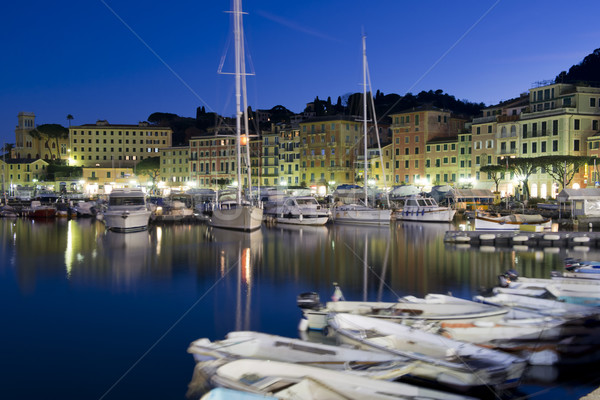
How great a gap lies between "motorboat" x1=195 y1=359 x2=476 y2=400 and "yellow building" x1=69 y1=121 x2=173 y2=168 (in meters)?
145

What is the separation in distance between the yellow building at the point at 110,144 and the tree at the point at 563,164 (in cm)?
10837

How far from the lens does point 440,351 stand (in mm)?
11648

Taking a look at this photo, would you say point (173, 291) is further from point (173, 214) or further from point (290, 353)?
point (173, 214)

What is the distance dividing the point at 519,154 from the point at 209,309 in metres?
61.7

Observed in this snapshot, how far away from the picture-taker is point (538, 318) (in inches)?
528

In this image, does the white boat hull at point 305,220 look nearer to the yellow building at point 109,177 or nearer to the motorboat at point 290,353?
the motorboat at point 290,353

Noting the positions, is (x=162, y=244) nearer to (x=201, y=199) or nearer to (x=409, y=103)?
(x=201, y=199)

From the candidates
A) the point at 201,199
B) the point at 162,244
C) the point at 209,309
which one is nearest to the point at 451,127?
the point at 201,199

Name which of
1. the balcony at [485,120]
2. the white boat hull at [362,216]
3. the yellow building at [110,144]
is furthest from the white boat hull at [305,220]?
the yellow building at [110,144]

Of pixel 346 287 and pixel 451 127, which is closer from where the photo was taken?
pixel 346 287

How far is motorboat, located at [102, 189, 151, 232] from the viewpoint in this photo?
150 feet

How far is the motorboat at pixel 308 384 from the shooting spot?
9500 mm

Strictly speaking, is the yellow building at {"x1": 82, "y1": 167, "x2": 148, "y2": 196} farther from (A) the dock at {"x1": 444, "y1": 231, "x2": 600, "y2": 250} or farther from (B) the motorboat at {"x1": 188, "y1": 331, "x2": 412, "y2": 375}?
(B) the motorboat at {"x1": 188, "y1": 331, "x2": 412, "y2": 375}

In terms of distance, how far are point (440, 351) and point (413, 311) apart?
2.71 m
